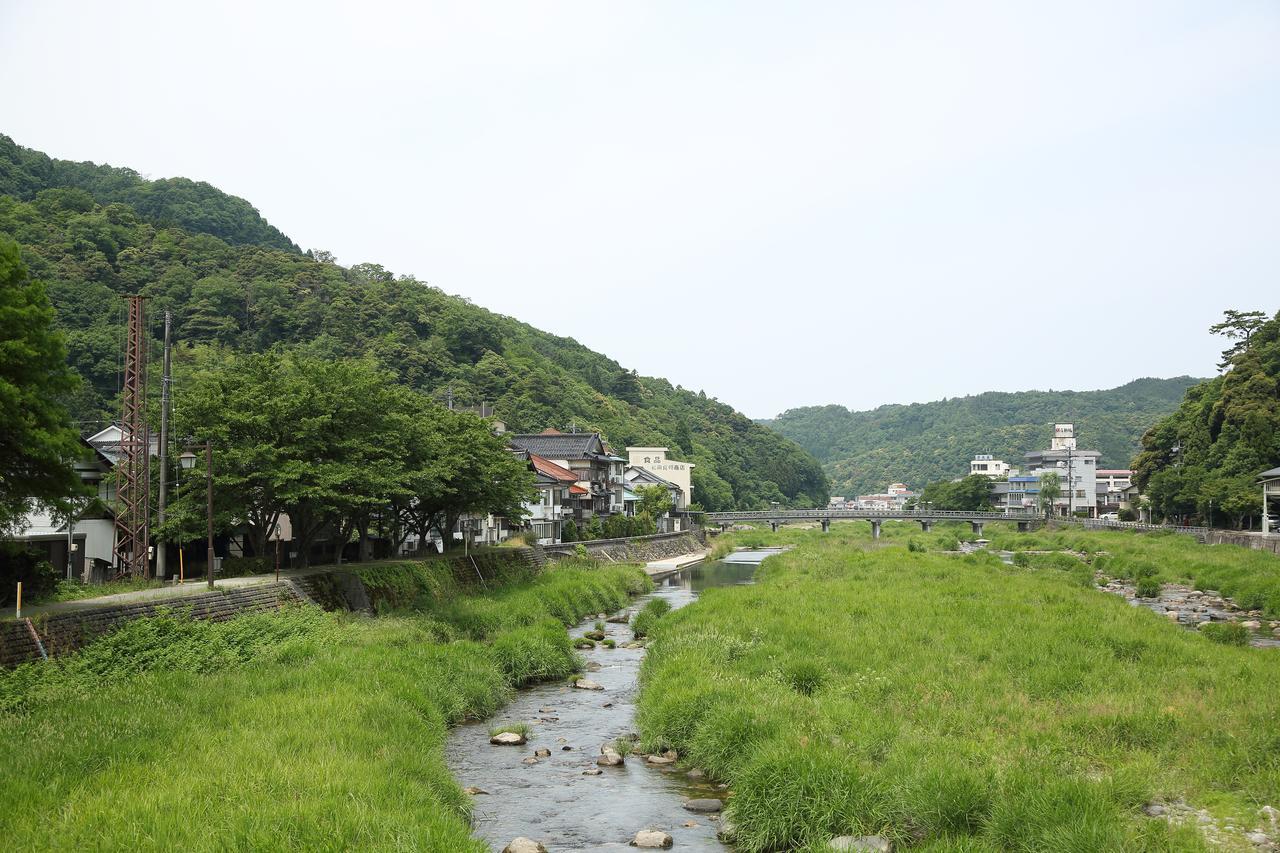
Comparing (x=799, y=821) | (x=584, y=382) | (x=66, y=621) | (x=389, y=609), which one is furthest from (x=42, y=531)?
(x=584, y=382)

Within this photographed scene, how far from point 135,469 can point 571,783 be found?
19785mm

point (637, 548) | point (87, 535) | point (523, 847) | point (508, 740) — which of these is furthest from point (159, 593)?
point (637, 548)

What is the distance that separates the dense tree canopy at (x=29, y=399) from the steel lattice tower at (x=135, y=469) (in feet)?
29.6

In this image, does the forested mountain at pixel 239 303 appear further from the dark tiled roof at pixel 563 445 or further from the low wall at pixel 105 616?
the low wall at pixel 105 616

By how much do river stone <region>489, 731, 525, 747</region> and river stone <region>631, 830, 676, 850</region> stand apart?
5479 mm

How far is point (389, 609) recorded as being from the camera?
95.6 ft

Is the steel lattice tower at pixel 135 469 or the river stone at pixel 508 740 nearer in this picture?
the river stone at pixel 508 740

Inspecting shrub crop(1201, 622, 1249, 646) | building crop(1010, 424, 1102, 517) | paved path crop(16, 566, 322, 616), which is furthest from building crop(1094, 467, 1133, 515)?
paved path crop(16, 566, 322, 616)

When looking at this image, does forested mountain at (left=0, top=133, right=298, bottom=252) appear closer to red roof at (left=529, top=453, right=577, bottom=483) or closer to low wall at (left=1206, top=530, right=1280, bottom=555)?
red roof at (left=529, top=453, right=577, bottom=483)

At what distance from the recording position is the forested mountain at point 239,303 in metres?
70.9

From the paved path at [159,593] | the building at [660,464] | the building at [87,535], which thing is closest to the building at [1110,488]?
the building at [660,464]

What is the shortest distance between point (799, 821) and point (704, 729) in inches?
149

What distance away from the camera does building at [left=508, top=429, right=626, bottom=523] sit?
68.7 metres

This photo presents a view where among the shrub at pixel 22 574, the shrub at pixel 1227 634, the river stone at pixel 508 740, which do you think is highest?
the shrub at pixel 22 574
